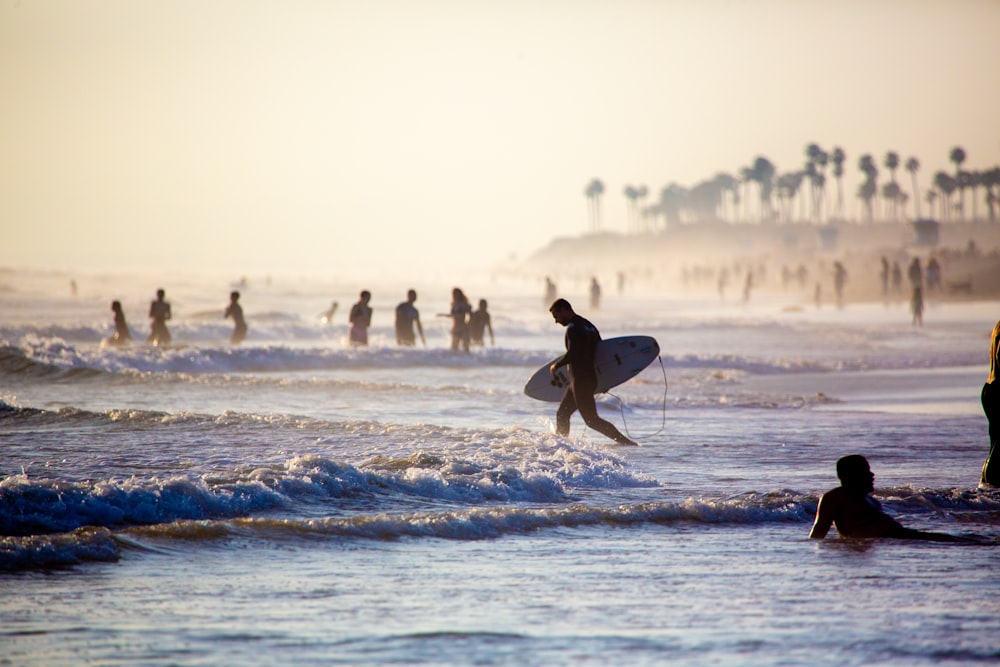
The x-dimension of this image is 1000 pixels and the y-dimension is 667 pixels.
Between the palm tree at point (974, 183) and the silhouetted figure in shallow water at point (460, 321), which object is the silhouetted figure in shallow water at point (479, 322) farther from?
the palm tree at point (974, 183)

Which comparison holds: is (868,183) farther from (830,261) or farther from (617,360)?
(617,360)

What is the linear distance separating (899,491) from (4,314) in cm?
5193

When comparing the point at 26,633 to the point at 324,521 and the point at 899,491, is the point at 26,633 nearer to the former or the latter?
the point at 324,521

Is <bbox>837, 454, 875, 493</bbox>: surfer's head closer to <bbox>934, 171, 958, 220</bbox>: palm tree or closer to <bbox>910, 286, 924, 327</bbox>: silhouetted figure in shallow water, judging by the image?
<bbox>910, 286, 924, 327</bbox>: silhouetted figure in shallow water

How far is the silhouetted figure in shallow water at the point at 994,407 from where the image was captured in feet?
29.6

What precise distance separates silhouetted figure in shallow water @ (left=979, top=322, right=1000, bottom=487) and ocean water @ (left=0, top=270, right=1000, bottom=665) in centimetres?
27

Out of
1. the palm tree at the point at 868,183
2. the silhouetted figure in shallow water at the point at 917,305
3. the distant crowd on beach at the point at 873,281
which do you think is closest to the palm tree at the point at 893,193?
the palm tree at the point at 868,183

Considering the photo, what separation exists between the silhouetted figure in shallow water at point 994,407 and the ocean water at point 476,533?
0.27 meters

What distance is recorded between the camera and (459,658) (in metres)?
5.12

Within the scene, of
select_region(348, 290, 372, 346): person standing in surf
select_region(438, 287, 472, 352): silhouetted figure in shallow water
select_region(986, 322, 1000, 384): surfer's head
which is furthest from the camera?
select_region(348, 290, 372, 346): person standing in surf

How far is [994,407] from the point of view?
9.03 meters

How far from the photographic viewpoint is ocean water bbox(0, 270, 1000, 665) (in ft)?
17.7

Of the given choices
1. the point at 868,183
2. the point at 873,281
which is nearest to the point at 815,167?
the point at 868,183

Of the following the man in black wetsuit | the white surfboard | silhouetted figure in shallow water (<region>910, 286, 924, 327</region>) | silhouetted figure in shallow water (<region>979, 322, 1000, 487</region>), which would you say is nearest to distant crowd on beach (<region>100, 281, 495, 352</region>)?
the white surfboard
